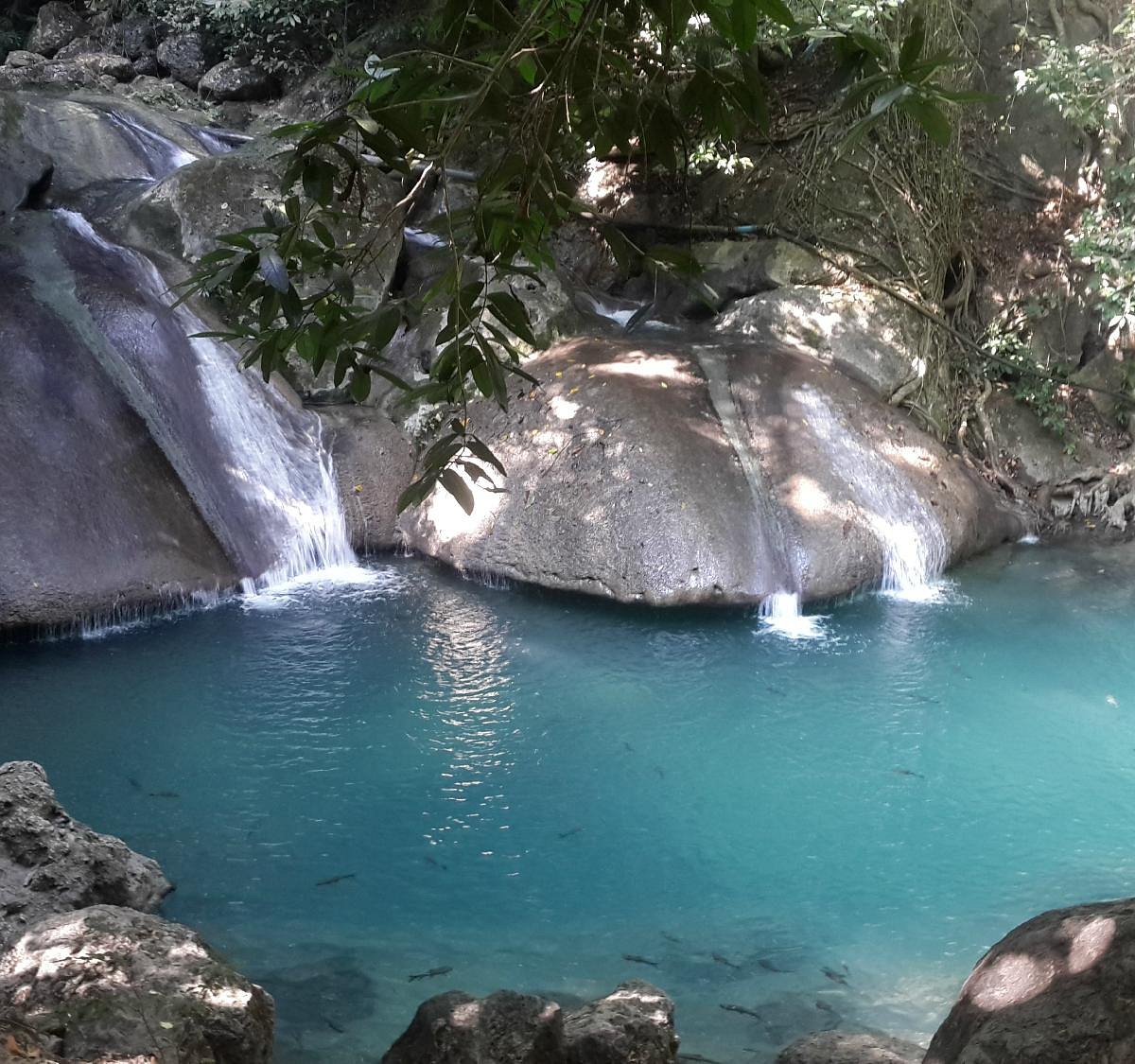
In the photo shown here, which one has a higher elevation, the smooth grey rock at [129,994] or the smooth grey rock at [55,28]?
the smooth grey rock at [55,28]

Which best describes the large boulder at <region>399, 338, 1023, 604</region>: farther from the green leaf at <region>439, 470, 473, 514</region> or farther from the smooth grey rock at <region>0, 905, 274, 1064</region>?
the green leaf at <region>439, 470, 473, 514</region>

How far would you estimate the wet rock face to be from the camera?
3155 millimetres

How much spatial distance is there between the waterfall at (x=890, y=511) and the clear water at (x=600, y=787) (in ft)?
0.94

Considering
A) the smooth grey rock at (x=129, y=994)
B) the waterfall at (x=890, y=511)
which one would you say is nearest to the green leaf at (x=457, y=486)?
the smooth grey rock at (x=129, y=994)

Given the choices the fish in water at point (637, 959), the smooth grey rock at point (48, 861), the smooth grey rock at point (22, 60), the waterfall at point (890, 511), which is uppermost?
the smooth grey rock at point (22, 60)

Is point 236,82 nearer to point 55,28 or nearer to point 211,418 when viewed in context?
point 55,28

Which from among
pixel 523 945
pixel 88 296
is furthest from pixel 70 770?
pixel 88 296

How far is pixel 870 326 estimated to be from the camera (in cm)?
1015

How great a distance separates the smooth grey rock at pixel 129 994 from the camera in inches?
107

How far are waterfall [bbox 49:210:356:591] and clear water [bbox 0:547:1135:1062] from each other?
604 millimetres

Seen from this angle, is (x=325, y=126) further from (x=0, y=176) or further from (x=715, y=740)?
(x=0, y=176)

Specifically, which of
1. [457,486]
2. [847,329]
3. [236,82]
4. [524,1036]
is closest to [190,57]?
[236,82]

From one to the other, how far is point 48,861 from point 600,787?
8.55ft

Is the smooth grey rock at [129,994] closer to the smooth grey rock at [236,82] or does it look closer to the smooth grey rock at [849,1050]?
the smooth grey rock at [849,1050]
